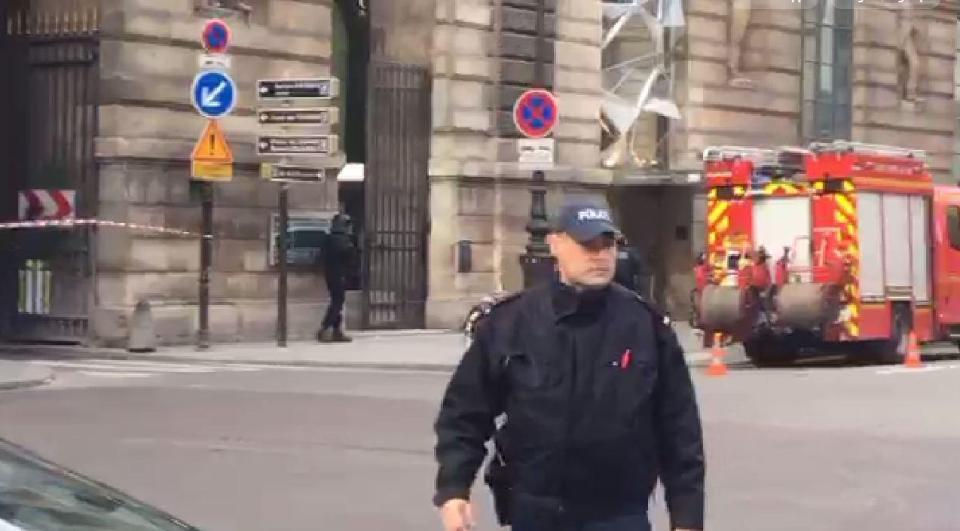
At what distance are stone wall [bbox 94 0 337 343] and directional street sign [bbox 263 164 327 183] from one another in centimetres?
95

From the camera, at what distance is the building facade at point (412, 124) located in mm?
22562

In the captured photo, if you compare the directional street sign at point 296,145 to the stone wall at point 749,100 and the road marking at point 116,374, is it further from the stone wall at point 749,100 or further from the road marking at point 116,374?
the stone wall at point 749,100

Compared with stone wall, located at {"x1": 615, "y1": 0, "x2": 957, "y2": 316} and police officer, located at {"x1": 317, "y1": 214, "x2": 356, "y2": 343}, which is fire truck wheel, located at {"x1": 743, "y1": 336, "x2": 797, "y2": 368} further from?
stone wall, located at {"x1": 615, "y1": 0, "x2": 957, "y2": 316}

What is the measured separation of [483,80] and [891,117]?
12378 mm

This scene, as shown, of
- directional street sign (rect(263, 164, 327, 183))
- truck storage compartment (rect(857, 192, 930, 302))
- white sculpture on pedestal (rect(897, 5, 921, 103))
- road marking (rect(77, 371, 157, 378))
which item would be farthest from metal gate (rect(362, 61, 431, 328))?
white sculpture on pedestal (rect(897, 5, 921, 103))

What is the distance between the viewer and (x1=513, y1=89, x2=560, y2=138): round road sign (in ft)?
73.0

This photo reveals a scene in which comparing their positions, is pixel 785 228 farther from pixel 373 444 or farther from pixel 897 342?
pixel 373 444

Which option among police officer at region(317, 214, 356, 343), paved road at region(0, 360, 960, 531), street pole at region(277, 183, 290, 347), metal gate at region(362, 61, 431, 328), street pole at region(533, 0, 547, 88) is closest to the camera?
paved road at region(0, 360, 960, 531)

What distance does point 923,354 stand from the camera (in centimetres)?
2580

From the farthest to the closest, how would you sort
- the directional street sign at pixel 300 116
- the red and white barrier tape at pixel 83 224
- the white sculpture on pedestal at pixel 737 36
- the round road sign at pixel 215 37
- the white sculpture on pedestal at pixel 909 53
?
the white sculpture on pedestal at pixel 909 53, the white sculpture on pedestal at pixel 737 36, the directional street sign at pixel 300 116, the red and white barrier tape at pixel 83 224, the round road sign at pixel 215 37

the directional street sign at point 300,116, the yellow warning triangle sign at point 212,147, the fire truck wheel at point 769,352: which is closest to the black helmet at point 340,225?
the directional street sign at point 300,116

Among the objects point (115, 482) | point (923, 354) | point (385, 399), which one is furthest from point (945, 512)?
point (923, 354)

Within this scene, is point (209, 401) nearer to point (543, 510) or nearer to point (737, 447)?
point (737, 447)

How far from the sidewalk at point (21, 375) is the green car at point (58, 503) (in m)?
13.9
